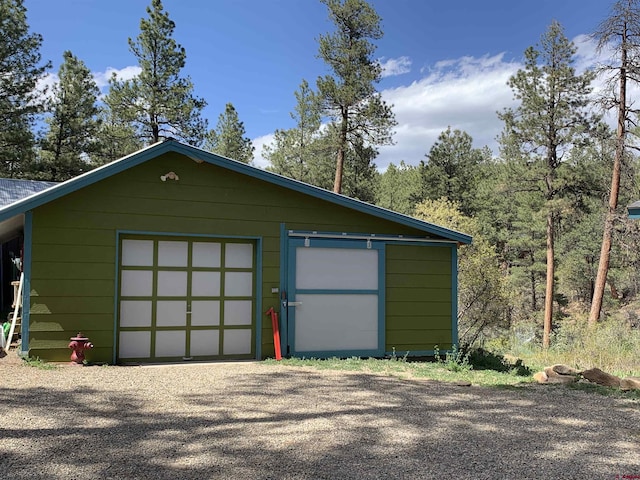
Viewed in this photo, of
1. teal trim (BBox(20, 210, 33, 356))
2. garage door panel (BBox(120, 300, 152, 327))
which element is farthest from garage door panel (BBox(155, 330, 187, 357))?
teal trim (BBox(20, 210, 33, 356))

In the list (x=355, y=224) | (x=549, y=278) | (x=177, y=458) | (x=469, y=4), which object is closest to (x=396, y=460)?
(x=177, y=458)

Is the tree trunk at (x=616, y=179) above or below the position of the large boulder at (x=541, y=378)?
above

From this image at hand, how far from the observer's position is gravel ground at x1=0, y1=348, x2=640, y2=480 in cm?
371

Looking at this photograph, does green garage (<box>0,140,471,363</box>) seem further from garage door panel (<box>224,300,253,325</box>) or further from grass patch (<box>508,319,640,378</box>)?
grass patch (<box>508,319,640,378</box>)

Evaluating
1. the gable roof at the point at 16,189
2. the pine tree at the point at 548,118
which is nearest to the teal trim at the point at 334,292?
the gable roof at the point at 16,189

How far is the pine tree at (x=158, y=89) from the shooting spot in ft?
75.1

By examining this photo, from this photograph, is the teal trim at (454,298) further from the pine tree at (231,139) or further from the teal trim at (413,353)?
the pine tree at (231,139)

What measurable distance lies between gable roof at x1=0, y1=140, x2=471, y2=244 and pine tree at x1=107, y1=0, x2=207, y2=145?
50.7 ft

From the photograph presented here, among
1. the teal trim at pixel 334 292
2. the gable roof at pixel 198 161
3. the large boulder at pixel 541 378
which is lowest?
the large boulder at pixel 541 378

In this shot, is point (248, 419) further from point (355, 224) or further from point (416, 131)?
point (416, 131)

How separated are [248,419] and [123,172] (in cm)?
470

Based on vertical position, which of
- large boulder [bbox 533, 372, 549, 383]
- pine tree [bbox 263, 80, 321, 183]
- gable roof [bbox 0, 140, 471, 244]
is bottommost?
large boulder [bbox 533, 372, 549, 383]

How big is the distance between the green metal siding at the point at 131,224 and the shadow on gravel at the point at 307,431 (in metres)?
1.27

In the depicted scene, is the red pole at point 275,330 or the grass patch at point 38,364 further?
the red pole at point 275,330
